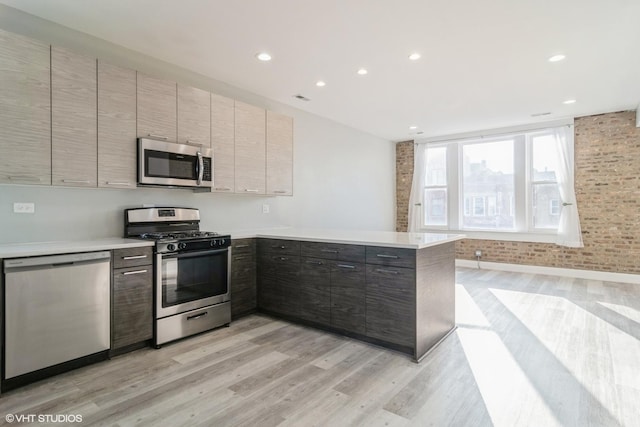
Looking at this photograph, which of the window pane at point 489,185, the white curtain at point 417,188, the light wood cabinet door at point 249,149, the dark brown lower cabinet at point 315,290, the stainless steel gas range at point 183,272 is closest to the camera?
the stainless steel gas range at point 183,272

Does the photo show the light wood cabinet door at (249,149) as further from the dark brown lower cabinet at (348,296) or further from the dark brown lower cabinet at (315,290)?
the dark brown lower cabinet at (348,296)

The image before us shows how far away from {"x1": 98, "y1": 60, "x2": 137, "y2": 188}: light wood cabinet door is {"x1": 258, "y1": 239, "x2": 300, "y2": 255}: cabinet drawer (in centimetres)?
140

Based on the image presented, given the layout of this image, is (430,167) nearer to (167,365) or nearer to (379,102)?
(379,102)

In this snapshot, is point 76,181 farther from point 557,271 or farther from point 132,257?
point 557,271

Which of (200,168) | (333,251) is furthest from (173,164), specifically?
(333,251)

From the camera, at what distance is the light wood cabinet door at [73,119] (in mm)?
2527

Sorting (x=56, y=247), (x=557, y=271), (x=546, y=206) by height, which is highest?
(x=546, y=206)

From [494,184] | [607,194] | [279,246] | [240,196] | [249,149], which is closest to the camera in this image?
[279,246]

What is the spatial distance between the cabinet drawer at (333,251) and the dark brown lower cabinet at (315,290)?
7cm

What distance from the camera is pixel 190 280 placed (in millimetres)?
3133

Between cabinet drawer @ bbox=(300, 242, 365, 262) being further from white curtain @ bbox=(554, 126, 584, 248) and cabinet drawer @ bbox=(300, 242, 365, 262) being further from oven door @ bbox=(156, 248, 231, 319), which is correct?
white curtain @ bbox=(554, 126, 584, 248)

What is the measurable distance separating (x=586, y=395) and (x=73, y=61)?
4.34 meters

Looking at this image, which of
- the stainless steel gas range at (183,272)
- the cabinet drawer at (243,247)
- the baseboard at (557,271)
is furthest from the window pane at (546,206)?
the stainless steel gas range at (183,272)

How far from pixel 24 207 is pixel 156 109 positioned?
1301 millimetres
